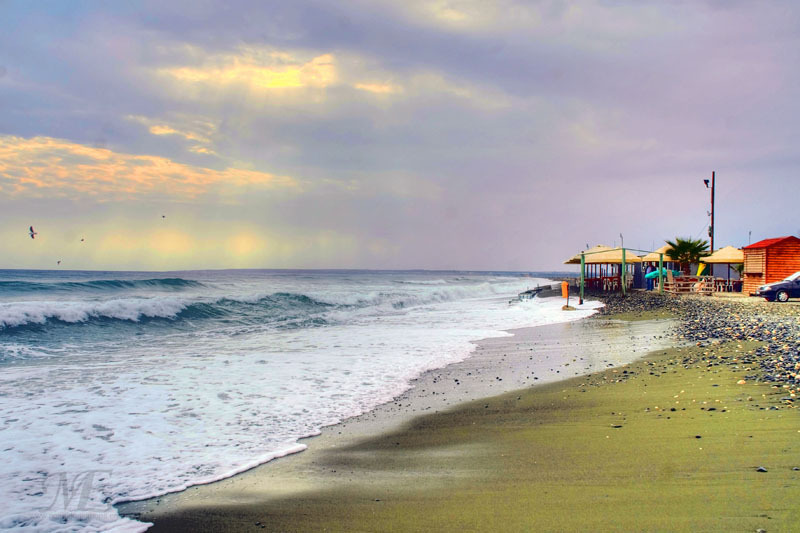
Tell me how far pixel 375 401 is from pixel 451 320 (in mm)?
13795

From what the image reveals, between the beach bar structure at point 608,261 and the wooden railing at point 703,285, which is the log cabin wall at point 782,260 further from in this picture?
the beach bar structure at point 608,261

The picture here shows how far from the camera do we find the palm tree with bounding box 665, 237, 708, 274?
3744cm

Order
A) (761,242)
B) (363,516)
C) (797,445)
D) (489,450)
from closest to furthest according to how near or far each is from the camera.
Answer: (363,516) < (797,445) < (489,450) < (761,242)

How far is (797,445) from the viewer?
170 inches

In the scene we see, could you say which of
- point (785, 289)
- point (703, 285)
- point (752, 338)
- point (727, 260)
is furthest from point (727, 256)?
point (752, 338)

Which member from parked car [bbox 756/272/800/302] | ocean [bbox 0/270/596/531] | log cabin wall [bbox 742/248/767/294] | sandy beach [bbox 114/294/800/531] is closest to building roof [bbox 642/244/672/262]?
log cabin wall [bbox 742/248/767/294]

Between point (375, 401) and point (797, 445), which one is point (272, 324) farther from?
point (797, 445)

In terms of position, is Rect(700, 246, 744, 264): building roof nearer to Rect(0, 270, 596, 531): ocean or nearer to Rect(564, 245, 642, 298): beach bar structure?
Rect(564, 245, 642, 298): beach bar structure

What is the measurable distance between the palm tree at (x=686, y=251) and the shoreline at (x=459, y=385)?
77.1 ft

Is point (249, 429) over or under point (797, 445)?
under

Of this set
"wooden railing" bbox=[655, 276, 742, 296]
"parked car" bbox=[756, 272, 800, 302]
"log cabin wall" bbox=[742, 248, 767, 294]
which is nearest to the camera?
"parked car" bbox=[756, 272, 800, 302]

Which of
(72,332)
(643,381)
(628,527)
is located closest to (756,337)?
(643,381)

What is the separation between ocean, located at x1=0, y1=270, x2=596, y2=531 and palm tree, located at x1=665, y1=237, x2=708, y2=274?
915 inches

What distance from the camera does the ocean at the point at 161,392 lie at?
15.1ft
